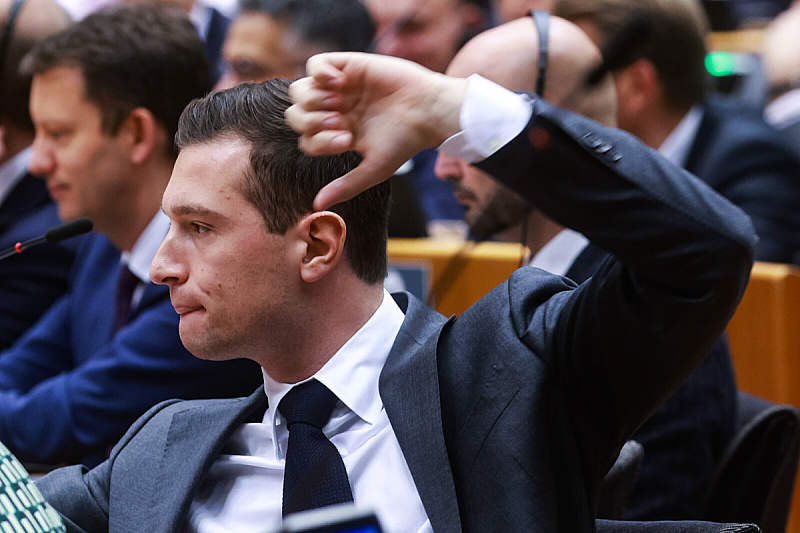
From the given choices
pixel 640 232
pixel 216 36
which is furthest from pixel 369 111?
pixel 216 36

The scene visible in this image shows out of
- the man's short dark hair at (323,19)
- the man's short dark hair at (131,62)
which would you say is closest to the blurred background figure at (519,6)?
the man's short dark hair at (323,19)

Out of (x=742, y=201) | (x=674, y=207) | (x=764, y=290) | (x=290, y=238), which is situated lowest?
(x=742, y=201)

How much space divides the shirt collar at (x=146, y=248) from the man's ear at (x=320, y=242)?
85 cm

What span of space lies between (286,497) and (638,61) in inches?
75.7

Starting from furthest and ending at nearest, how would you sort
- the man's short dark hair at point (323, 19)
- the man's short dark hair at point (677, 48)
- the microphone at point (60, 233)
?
1. the man's short dark hair at point (323, 19)
2. the man's short dark hair at point (677, 48)
3. the microphone at point (60, 233)

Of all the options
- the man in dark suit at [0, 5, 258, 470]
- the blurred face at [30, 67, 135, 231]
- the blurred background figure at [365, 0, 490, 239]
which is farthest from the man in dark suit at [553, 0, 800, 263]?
the blurred face at [30, 67, 135, 231]

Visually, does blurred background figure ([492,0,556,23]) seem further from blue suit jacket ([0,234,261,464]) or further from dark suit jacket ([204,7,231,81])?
dark suit jacket ([204,7,231,81])

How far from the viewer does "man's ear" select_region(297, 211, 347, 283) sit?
1.29m

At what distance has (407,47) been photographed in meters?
3.90

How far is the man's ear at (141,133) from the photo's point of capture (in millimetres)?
2121

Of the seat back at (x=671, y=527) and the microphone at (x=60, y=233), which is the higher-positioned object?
the microphone at (x=60, y=233)

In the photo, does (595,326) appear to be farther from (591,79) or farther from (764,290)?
(764,290)

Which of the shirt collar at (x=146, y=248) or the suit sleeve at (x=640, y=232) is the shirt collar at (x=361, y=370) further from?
the shirt collar at (x=146, y=248)

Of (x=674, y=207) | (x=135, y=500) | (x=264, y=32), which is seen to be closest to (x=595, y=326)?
(x=674, y=207)
